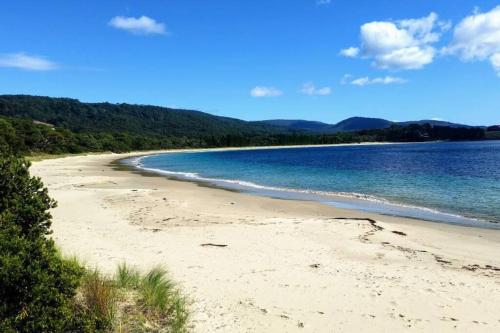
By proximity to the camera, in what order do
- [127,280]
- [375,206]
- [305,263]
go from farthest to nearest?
[375,206], [305,263], [127,280]

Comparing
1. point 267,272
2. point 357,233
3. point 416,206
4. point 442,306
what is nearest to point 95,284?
point 267,272

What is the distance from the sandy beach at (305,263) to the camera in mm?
7320

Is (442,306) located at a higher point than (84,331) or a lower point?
lower

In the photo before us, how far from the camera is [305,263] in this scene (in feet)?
35.6

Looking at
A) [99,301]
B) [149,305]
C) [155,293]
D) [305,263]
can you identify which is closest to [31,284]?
[99,301]

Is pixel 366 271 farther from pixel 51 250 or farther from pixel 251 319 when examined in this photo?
pixel 51 250

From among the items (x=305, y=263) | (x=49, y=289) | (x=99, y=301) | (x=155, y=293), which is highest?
(x=49, y=289)

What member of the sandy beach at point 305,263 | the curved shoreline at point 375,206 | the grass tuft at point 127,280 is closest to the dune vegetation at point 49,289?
the grass tuft at point 127,280

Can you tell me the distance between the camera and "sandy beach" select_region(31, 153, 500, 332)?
7.32 meters

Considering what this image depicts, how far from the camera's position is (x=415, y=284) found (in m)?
9.24

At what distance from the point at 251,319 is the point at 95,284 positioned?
2.59 meters

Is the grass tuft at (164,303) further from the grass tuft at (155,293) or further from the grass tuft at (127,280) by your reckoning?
the grass tuft at (127,280)

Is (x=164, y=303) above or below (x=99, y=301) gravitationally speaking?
below

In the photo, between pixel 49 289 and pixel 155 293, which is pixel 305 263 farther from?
pixel 49 289
